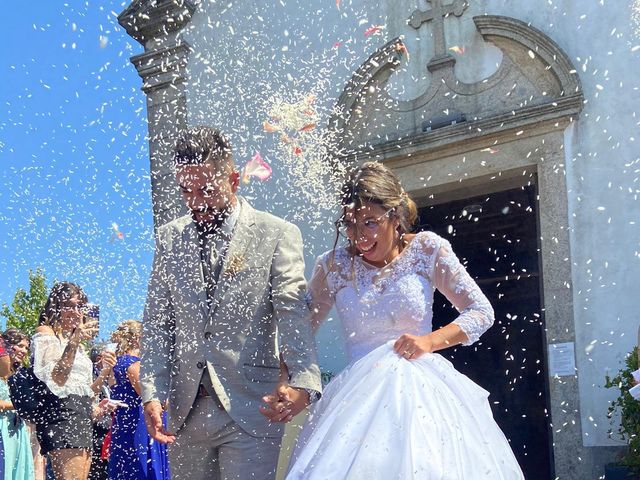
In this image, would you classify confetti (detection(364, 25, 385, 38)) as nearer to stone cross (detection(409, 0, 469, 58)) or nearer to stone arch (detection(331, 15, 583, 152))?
stone arch (detection(331, 15, 583, 152))

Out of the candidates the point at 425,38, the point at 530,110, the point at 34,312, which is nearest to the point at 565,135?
the point at 530,110

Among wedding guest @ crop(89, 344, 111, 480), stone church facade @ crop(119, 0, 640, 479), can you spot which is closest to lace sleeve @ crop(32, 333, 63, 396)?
wedding guest @ crop(89, 344, 111, 480)

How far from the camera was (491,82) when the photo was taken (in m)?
6.68

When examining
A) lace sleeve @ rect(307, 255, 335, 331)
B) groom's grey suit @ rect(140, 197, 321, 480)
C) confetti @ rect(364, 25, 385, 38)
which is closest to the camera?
groom's grey suit @ rect(140, 197, 321, 480)

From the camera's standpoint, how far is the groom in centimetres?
265

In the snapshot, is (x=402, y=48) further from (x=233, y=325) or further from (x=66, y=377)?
(x=233, y=325)

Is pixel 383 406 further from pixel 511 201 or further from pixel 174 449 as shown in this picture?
pixel 511 201

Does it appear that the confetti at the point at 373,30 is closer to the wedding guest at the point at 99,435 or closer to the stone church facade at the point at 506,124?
the stone church facade at the point at 506,124

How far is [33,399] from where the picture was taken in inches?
188

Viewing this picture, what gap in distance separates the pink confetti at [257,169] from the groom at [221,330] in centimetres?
460

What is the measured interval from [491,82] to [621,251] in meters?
1.73

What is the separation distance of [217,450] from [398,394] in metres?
0.63

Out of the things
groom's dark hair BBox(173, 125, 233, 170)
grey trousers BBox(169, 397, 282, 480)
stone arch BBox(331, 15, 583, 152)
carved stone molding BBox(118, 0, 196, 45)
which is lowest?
grey trousers BBox(169, 397, 282, 480)

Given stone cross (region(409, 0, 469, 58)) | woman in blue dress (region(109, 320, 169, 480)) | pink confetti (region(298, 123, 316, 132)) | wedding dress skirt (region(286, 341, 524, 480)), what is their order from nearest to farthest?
1. wedding dress skirt (region(286, 341, 524, 480))
2. woman in blue dress (region(109, 320, 169, 480))
3. stone cross (region(409, 0, 469, 58))
4. pink confetti (region(298, 123, 316, 132))
